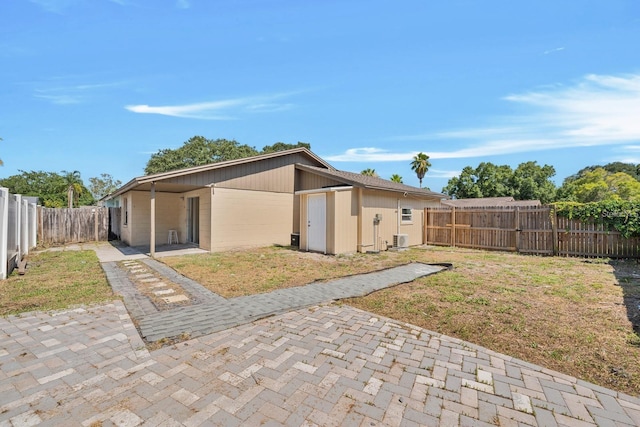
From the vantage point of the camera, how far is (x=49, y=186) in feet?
112

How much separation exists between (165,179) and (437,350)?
381 inches

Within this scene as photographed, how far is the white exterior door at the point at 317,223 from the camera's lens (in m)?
10.9

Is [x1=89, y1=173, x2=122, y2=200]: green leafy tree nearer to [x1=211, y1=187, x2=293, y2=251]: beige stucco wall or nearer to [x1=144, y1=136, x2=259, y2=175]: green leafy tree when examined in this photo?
[x1=144, y1=136, x2=259, y2=175]: green leafy tree

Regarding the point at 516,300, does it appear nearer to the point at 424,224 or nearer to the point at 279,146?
the point at 424,224

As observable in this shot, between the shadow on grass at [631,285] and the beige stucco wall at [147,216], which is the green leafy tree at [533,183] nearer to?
the shadow on grass at [631,285]

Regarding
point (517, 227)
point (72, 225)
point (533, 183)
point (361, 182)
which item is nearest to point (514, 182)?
point (533, 183)

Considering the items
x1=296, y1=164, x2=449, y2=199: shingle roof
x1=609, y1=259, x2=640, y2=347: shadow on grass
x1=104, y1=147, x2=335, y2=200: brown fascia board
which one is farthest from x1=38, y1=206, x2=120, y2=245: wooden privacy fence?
x1=609, y1=259, x2=640, y2=347: shadow on grass

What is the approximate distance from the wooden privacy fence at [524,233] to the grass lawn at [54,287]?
13195mm

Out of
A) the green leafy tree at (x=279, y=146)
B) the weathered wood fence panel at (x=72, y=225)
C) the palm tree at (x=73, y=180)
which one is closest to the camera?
the weathered wood fence panel at (x=72, y=225)

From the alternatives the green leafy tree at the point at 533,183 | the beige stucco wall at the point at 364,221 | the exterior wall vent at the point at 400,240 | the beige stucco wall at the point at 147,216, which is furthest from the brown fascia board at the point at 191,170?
the green leafy tree at the point at 533,183

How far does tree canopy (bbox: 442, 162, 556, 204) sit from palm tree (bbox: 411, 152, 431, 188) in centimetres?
583

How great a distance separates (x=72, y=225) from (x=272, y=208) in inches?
397

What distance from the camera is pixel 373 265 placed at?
8.52m

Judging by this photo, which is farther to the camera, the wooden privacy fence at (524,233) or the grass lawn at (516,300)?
the wooden privacy fence at (524,233)
